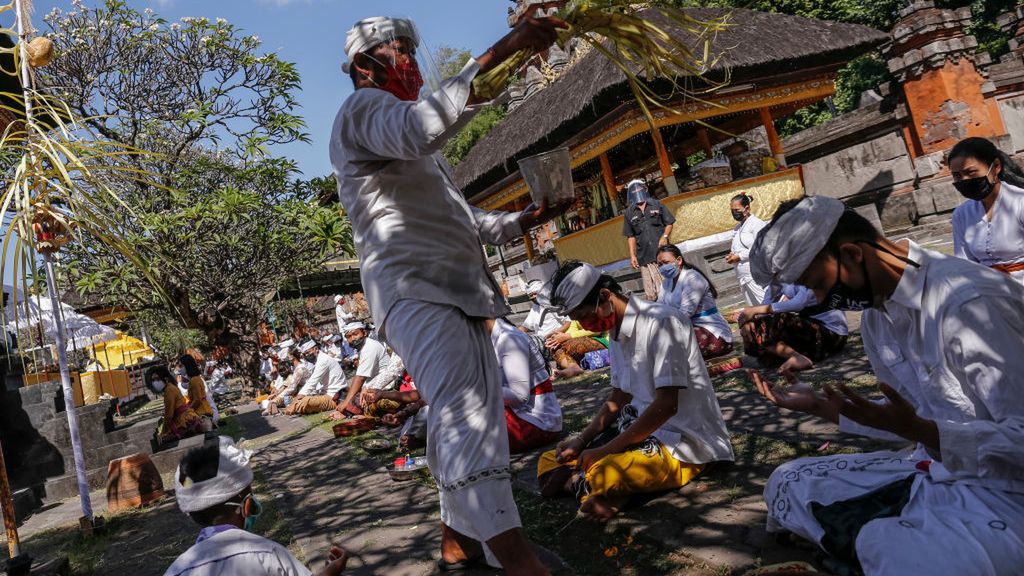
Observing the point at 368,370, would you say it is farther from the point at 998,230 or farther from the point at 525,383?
the point at 998,230

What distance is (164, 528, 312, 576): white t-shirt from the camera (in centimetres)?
190

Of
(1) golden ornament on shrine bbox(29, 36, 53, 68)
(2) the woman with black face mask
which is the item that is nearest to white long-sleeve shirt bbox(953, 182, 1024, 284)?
(2) the woman with black face mask

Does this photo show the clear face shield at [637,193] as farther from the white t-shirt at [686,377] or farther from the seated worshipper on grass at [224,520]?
the seated worshipper on grass at [224,520]

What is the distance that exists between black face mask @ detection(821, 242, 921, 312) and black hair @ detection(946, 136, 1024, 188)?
2.84m

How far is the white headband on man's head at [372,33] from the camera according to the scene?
251 centimetres

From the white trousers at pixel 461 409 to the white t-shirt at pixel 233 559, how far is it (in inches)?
22.5

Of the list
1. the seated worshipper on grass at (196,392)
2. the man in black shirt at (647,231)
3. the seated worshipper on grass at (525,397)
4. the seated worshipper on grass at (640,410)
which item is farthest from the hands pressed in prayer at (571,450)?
the seated worshipper on grass at (196,392)

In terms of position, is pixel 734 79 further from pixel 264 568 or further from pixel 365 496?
pixel 264 568

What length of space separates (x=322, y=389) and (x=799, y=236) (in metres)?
9.80

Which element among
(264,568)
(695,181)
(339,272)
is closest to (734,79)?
(695,181)

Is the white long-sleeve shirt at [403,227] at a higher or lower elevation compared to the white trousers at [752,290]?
higher

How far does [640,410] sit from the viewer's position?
10.9 ft

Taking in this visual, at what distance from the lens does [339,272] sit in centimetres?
2566

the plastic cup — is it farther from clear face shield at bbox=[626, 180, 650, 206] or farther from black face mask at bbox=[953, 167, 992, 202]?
clear face shield at bbox=[626, 180, 650, 206]
